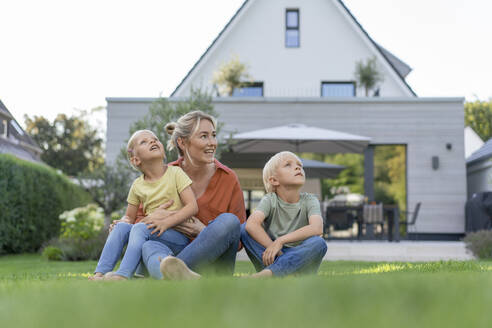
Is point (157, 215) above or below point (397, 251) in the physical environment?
above

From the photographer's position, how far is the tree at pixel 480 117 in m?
32.8

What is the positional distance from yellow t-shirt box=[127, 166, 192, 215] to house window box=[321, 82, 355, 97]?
631 inches

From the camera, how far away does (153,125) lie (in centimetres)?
924

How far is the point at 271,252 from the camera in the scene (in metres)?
3.10

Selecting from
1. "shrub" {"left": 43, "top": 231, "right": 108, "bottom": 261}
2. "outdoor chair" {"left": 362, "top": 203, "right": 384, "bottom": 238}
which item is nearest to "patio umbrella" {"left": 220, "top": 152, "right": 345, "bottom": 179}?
"outdoor chair" {"left": 362, "top": 203, "right": 384, "bottom": 238}

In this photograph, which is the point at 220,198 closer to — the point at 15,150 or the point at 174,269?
the point at 174,269

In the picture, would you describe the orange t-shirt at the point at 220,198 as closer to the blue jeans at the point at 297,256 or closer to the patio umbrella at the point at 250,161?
the blue jeans at the point at 297,256

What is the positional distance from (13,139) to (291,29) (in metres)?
11.2

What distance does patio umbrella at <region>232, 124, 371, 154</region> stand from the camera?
34.5 ft

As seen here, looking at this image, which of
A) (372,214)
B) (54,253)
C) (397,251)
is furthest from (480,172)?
(54,253)

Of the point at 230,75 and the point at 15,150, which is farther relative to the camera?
the point at 15,150

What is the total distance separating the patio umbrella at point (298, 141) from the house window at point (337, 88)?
7.59 meters

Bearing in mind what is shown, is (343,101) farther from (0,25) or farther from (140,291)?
(140,291)

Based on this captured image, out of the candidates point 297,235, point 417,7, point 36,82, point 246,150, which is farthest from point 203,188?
point 36,82
